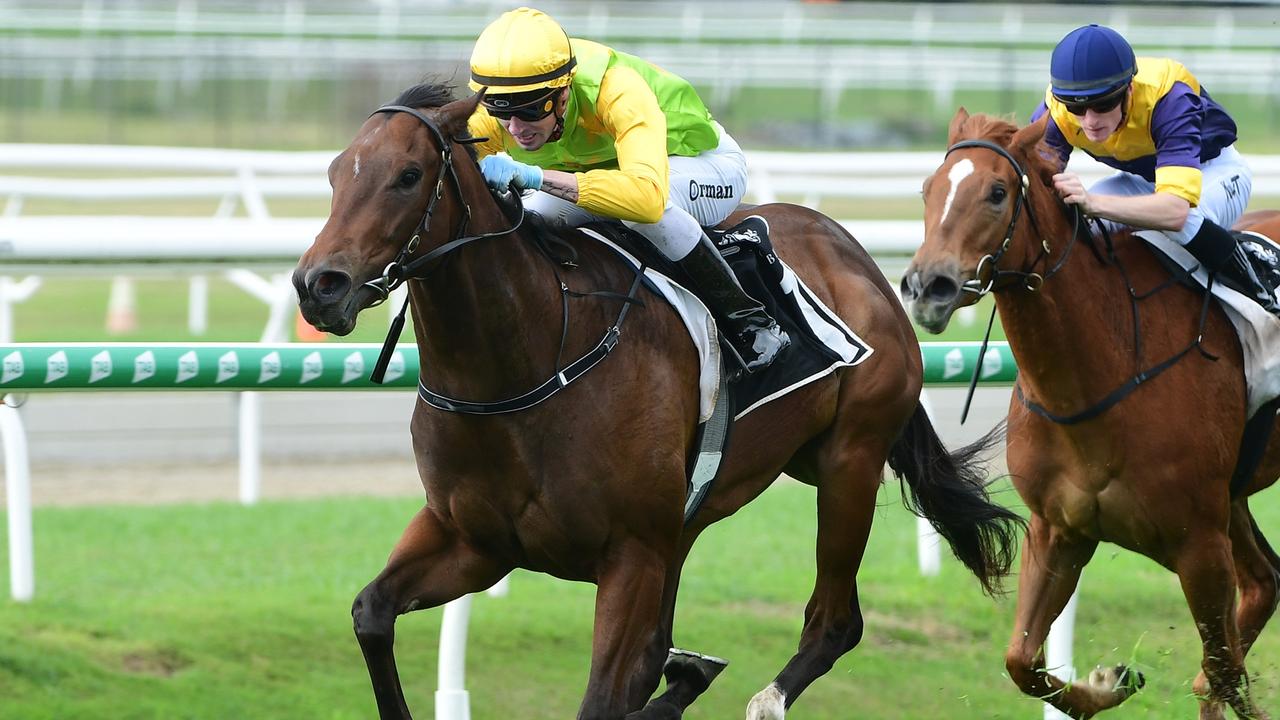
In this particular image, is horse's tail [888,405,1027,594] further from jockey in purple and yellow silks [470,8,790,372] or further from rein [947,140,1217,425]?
jockey in purple and yellow silks [470,8,790,372]

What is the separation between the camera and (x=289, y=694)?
511cm

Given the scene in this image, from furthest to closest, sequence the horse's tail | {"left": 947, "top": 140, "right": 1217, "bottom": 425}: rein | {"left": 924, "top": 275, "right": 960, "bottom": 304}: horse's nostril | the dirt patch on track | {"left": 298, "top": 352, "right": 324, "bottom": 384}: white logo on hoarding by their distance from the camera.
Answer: the dirt patch on track < the horse's tail < {"left": 298, "top": 352, "right": 324, "bottom": 384}: white logo on hoarding < {"left": 947, "top": 140, "right": 1217, "bottom": 425}: rein < {"left": 924, "top": 275, "right": 960, "bottom": 304}: horse's nostril

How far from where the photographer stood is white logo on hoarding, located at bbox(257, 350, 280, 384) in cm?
462

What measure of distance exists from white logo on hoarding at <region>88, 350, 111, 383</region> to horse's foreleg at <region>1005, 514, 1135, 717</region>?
2.55 metres

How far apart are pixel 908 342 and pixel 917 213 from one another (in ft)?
47.7

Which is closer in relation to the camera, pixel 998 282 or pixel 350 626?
pixel 998 282

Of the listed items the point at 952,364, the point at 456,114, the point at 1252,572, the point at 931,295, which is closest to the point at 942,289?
the point at 931,295

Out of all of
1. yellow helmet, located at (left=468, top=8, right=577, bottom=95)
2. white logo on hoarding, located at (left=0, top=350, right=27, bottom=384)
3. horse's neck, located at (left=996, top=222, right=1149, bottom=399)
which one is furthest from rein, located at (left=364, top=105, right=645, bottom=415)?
horse's neck, located at (left=996, top=222, right=1149, bottom=399)

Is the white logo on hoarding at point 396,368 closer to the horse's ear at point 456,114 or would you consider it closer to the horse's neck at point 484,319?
the horse's neck at point 484,319

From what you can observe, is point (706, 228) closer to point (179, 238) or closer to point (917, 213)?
point (179, 238)

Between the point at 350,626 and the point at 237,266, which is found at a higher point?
the point at 237,266

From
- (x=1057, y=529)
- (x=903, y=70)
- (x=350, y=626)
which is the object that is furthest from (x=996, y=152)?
(x=903, y=70)

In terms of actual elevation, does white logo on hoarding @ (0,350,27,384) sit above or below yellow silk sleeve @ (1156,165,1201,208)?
below

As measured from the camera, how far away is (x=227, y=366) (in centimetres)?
457
